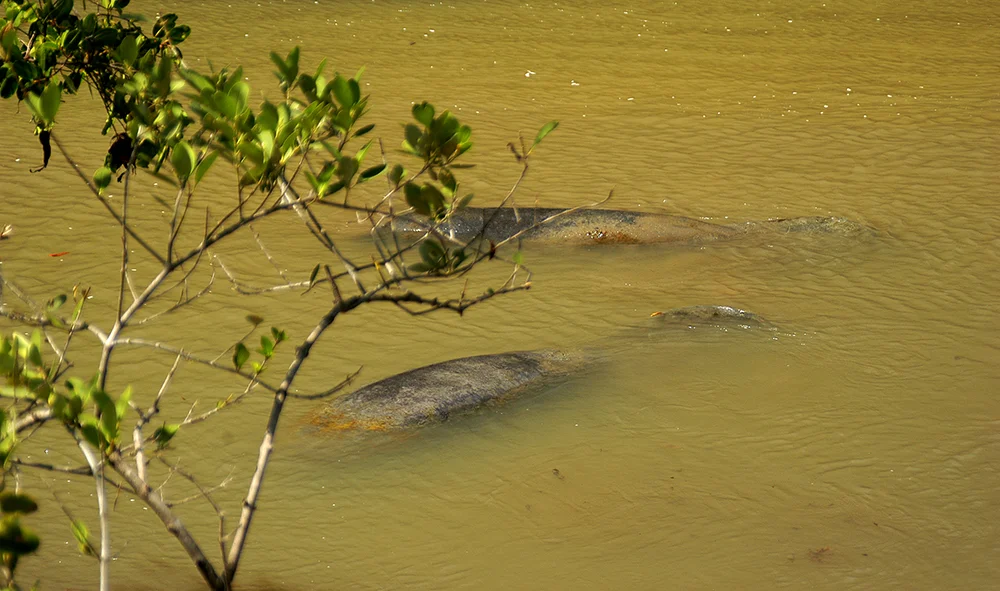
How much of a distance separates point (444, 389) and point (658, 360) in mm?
1395

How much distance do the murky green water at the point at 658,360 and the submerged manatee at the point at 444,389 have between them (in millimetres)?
100

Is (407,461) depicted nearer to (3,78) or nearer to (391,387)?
(391,387)

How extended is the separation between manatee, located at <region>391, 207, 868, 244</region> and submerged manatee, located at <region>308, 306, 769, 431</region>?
200 cm

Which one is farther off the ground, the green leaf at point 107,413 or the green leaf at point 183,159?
the green leaf at point 183,159

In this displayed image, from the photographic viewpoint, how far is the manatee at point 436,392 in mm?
5055

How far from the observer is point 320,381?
579cm

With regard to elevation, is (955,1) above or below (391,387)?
above

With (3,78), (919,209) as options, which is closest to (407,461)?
(3,78)

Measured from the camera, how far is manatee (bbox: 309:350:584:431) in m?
5.05

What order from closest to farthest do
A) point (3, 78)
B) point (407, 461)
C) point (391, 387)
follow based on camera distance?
point (3, 78)
point (407, 461)
point (391, 387)

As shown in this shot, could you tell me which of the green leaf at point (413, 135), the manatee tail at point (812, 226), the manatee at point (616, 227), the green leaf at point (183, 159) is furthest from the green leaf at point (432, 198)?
the manatee tail at point (812, 226)

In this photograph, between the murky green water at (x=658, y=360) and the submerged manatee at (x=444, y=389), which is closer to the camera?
the murky green water at (x=658, y=360)

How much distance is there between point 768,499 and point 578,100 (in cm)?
717

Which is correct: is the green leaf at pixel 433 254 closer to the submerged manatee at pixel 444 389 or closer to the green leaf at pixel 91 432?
the green leaf at pixel 91 432
